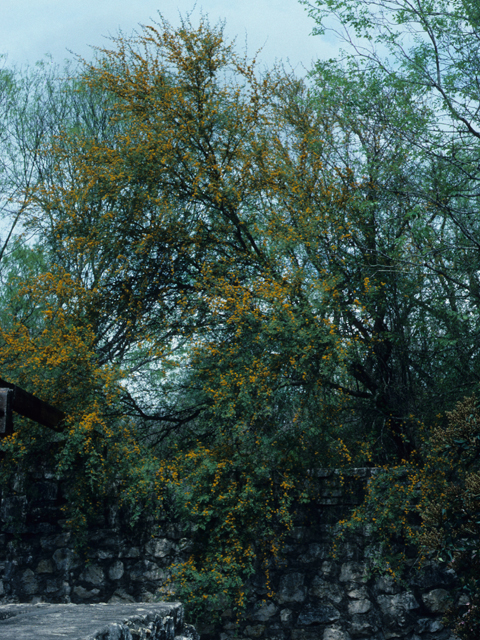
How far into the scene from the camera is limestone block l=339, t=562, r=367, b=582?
5.82m

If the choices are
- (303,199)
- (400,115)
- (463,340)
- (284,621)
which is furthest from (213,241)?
(284,621)

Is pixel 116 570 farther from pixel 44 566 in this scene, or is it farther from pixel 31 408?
pixel 31 408

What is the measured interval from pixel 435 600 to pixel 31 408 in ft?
13.5

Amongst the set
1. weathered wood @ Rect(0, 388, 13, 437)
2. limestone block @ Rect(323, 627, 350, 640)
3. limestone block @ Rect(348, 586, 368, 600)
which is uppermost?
weathered wood @ Rect(0, 388, 13, 437)

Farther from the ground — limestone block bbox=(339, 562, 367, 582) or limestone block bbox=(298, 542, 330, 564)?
limestone block bbox=(298, 542, 330, 564)

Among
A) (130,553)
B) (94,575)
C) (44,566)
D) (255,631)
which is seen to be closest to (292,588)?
(255,631)

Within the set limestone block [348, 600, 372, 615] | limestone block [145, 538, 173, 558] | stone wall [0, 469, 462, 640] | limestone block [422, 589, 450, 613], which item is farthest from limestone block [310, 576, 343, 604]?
limestone block [145, 538, 173, 558]

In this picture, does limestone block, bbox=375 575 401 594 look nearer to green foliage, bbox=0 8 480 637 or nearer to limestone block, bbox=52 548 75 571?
green foliage, bbox=0 8 480 637

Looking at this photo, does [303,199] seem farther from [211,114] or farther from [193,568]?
[193,568]

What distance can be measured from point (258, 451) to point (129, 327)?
2439 millimetres

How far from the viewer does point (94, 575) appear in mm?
6090

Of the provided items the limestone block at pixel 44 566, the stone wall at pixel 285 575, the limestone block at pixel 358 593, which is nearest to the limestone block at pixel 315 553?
the stone wall at pixel 285 575

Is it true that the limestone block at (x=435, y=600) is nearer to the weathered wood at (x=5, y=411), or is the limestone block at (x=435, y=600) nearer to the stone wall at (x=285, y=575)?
the stone wall at (x=285, y=575)

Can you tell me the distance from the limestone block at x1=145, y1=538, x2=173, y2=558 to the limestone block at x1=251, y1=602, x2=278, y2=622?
1.05 meters
